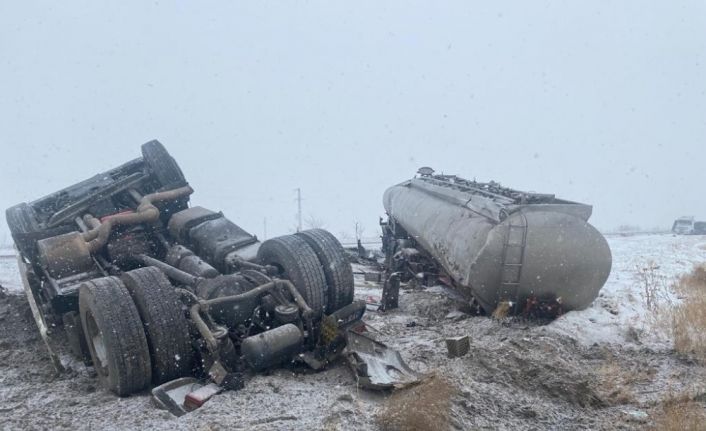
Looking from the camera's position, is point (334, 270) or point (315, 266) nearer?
point (315, 266)

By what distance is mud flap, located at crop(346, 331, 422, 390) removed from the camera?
4.43 meters

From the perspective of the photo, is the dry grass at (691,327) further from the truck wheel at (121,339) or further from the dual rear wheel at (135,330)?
the truck wheel at (121,339)

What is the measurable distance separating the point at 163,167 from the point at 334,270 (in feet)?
12.4

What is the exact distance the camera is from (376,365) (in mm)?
4750

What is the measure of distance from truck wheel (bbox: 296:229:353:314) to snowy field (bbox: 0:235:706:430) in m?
0.65

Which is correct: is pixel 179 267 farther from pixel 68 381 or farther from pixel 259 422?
pixel 259 422

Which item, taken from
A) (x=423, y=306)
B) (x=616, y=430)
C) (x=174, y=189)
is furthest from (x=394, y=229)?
(x=616, y=430)

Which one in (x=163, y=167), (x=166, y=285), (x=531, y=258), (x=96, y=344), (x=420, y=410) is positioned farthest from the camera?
(x=163, y=167)

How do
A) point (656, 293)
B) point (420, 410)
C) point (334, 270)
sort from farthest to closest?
point (656, 293)
point (334, 270)
point (420, 410)

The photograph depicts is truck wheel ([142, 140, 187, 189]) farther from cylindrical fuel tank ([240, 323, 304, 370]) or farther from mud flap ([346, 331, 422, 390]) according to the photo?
mud flap ([346, 331, 422, 390])

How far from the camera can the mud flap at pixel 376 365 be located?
14.5ft

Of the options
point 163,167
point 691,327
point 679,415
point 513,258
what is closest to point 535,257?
point 513,258

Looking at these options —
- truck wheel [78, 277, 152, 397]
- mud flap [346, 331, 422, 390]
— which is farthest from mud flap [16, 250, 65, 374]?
mud flap [346, 331, 422, 390]

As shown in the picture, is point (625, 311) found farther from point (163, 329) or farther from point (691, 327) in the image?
point (163, 329)
